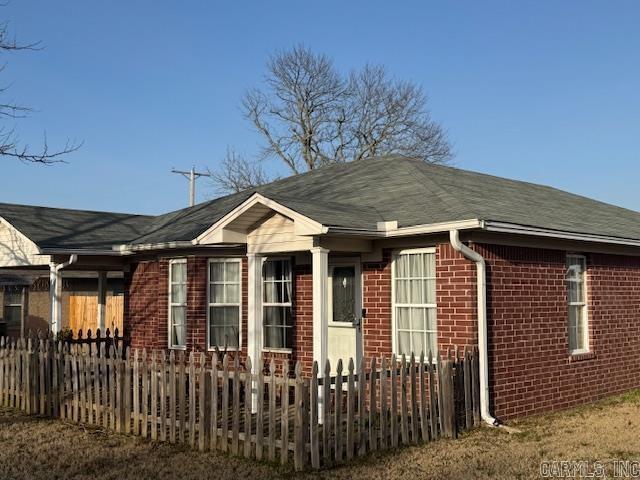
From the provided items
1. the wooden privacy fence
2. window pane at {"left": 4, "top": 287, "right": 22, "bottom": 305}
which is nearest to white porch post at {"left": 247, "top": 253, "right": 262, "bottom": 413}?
the wooden privacy fence

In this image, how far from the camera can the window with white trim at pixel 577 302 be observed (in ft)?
36.8

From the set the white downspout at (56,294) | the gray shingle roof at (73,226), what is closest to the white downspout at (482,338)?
the gray shingle roof at (73,226)

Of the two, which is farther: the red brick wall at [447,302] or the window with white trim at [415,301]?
the window with white trim at [415,301]

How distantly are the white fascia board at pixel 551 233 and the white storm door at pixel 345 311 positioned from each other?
2.57 metres

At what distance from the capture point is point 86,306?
88.4ft

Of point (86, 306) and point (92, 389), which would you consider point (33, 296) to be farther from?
point (92, 389)

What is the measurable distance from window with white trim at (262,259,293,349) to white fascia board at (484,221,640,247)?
429 cm

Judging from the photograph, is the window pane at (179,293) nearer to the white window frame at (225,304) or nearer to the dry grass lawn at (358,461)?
the white window frame at (225,304)

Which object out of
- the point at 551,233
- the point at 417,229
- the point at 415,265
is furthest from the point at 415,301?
the point at 551,233

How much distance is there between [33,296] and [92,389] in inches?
934

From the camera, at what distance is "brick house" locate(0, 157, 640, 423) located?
9.43 meters

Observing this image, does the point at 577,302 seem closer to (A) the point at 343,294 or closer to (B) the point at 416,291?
(B) the point at 416,291

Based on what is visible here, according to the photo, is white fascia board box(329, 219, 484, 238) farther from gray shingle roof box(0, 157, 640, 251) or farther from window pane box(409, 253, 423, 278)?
window pane box(409, 253, 423, 278)

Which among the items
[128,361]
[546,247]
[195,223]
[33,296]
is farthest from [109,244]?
[33,296]
